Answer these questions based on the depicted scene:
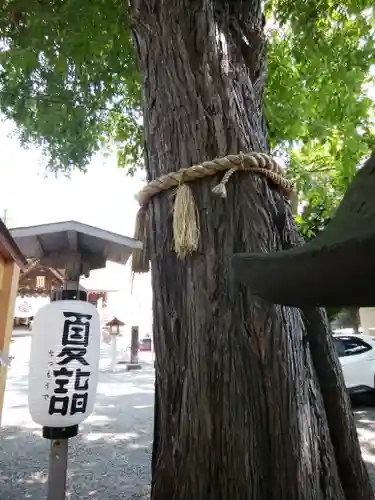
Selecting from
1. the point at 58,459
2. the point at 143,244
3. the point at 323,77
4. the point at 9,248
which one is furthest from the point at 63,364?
the point at 323,77

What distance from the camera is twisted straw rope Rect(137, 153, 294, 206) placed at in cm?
139

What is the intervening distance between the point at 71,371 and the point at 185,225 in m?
2.17

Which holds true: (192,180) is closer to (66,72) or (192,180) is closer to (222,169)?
(222,169)

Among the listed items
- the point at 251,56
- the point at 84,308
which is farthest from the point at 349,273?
the point at 84,308

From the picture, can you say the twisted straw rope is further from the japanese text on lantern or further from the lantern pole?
the lantern pole

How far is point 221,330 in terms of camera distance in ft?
4.16

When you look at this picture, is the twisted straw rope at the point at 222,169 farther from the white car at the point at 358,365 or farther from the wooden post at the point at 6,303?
the white car at the point at 358,365

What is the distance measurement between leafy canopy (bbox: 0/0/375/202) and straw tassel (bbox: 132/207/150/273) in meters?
2.18

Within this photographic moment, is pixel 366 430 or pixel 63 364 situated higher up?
pixel 63 364

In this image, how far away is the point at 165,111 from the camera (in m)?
1.61

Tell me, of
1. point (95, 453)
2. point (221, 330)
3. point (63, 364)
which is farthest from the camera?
point (95, 453)

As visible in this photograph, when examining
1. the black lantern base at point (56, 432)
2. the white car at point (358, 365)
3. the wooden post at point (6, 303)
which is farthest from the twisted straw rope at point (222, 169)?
the white car at point (358, 365)

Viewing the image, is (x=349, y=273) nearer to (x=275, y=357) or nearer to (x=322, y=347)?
(x=275, y=357)

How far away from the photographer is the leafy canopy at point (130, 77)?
3207 millimetres
